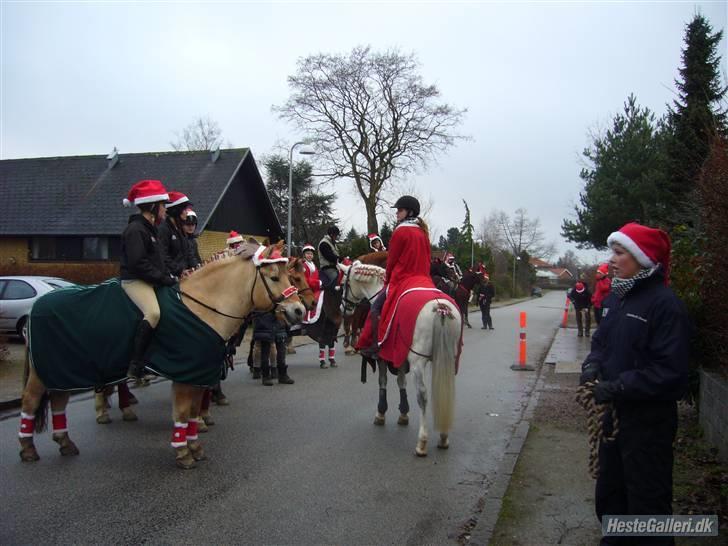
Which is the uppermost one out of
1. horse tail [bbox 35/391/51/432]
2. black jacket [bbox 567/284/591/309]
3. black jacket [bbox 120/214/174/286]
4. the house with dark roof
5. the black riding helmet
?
the house with dark roof

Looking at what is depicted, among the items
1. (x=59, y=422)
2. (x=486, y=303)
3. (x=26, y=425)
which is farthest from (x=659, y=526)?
(x=486, y=303)

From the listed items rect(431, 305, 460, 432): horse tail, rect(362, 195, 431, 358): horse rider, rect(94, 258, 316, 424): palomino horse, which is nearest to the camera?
rect(431, 305, 460, 432): horse tail

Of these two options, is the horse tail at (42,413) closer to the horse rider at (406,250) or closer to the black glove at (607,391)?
the horse rider at (406,250)

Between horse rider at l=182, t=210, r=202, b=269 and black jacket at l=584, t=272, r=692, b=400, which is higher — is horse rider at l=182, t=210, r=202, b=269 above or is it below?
above

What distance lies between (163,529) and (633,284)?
12.3 ft

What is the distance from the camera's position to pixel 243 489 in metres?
5.34

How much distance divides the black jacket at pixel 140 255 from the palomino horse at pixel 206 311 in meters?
0.38

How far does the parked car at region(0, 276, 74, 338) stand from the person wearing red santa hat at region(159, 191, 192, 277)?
8.38 metres

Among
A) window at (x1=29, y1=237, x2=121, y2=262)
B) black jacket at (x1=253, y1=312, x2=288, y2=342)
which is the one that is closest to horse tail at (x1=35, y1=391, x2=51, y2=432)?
black jacket at (x1=253, y1=312, x2=288, y2=342)

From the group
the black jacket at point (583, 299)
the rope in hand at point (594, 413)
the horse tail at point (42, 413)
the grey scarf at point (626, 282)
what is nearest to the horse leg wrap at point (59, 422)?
the horse tail at point (42, 413)

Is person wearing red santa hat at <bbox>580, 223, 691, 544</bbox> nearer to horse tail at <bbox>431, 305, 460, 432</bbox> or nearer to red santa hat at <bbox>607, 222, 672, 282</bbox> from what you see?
red santa hat at <bbox>607, 222, 672, 282</bbox>

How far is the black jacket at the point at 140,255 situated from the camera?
5.77 metres

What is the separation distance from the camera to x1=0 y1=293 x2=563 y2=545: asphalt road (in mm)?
4484

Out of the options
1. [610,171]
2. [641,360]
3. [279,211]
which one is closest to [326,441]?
[641,360]
